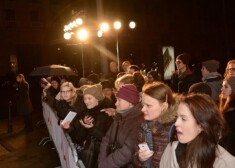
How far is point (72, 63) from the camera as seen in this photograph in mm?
28359

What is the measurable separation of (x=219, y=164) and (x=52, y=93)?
7.81 m

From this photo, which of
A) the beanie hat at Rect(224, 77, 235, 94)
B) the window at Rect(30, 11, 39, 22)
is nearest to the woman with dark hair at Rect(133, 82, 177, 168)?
the beanie hat at Rect(224, 77, 235, 94)

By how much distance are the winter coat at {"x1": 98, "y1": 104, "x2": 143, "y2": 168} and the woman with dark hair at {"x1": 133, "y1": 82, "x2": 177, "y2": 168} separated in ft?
0.76

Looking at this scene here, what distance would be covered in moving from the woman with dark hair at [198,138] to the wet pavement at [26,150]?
5745 millimetres

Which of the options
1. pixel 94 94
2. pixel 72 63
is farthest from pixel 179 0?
pixel 94 94

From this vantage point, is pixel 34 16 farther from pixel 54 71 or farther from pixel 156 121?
pixel 156 121

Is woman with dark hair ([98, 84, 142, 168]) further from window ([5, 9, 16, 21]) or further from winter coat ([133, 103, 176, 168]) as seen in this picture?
window ([5, 9, 16, 21])

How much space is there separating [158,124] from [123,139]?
64 centimetres

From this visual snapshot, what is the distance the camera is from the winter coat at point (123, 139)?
3.78 metres

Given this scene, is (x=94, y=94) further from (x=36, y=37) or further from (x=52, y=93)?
(x=36, y=37)

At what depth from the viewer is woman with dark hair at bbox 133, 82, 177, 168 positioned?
11.0 feet

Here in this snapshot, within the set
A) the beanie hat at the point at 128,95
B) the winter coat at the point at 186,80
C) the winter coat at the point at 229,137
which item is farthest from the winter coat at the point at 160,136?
the winter coat at the point at 186,80

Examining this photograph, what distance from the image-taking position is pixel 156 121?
3.43 m

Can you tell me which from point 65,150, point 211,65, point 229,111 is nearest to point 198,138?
point 229,111
